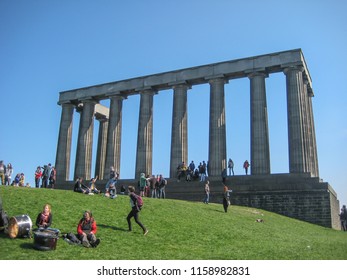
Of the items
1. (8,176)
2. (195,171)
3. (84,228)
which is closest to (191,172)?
(195,171)

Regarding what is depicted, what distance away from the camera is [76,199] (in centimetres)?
2027

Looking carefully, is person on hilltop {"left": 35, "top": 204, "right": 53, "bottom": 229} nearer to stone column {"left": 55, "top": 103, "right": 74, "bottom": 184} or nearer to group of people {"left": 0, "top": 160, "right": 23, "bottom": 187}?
group of people {"left": 0, "top": 160, "right": 23, "bottom": 187}

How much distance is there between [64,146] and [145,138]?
1231 cm

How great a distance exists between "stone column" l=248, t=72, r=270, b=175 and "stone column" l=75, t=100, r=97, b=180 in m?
21.5

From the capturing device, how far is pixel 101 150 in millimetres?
54562

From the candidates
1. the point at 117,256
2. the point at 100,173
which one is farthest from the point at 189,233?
the point at 100,173

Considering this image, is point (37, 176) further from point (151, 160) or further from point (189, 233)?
point (189, 233)

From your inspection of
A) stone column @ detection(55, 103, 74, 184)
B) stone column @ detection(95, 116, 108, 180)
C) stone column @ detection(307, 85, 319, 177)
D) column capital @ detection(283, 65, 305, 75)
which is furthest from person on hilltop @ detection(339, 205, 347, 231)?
stone column @ detection(55, 103, 74, 184)

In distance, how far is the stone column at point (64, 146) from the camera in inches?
1989

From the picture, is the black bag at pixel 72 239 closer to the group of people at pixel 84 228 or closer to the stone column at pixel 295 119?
the group of people at pixel 84 228

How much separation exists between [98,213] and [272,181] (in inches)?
829

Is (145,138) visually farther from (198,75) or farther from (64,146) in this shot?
(64,146)

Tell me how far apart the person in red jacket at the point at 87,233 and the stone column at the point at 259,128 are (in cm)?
2675
